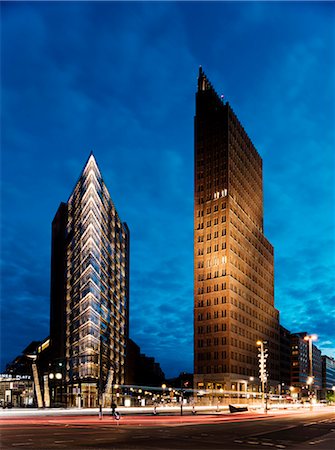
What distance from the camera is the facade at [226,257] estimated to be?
142 metres

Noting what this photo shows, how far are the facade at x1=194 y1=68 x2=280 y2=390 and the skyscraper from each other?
24173 millimetres

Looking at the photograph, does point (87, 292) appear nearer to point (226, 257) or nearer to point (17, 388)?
point (17, 388)

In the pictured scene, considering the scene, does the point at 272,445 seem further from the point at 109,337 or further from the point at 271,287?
the point at 271,287

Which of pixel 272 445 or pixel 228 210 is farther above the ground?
pixel 228 210

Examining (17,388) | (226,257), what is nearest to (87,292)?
(17,388)

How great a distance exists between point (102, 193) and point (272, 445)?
374 feet

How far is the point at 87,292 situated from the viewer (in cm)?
12194

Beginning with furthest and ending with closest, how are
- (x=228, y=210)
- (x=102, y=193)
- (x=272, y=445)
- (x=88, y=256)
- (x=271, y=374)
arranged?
(x=271, y=374) < (x=228, y=210) < (x=102, y=193) < (x=88, y=256) < (x=272, y=445)

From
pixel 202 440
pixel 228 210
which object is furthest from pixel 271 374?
pixel 202 440

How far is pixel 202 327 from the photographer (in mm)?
146250

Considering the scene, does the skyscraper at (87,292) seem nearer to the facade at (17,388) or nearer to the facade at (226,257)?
the facade at (17,388)

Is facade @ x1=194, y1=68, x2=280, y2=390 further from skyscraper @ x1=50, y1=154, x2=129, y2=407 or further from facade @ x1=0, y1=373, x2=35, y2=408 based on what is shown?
facade @ x1=0, y1=373, x2=35, y2=408

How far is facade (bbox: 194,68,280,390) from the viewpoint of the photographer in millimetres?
142500

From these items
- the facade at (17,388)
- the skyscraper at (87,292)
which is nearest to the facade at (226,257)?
the skyscraper at (87,292)
